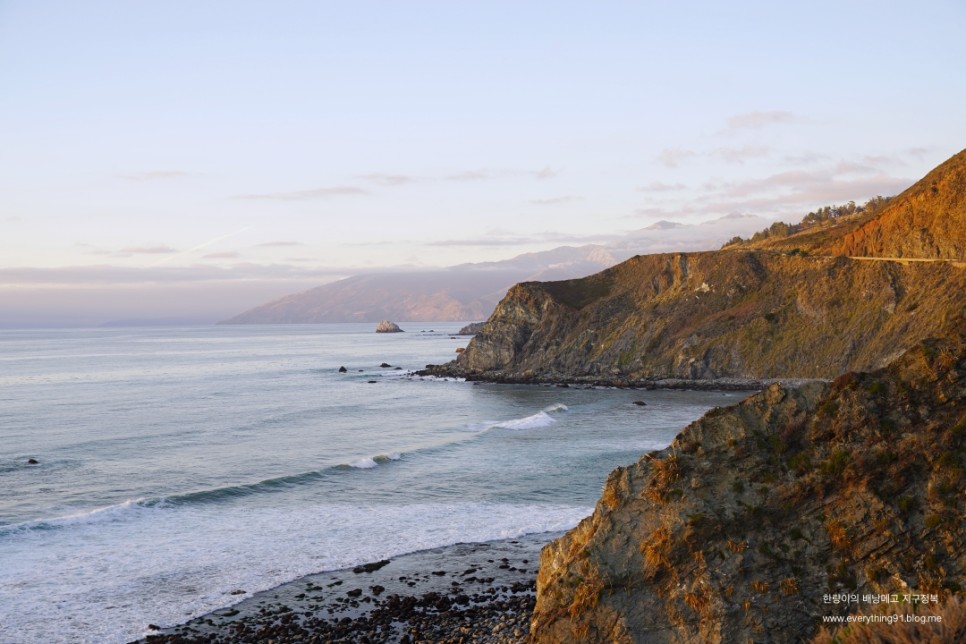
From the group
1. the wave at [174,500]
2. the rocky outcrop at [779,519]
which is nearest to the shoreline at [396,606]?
the rocky outcrop at [779,519]

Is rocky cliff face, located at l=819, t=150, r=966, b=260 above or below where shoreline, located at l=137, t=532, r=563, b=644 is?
above

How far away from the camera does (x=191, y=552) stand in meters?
26.3

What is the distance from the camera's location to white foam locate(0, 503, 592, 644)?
68.5 ft

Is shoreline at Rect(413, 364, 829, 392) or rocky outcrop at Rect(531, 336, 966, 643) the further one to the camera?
shoreline at Rect(413, 364, 829, 392)

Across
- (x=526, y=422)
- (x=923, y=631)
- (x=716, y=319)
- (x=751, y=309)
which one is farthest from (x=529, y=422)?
(x=923, y=631)

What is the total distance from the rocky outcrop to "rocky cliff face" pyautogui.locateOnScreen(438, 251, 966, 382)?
59719 millimetres

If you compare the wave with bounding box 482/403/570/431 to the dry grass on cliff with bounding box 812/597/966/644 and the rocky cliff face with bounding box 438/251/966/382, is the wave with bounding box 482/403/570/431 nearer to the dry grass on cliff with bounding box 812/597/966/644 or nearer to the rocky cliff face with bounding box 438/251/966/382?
the rocky cliff face with bounding box 438/251/966/382

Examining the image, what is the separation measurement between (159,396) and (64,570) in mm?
56292

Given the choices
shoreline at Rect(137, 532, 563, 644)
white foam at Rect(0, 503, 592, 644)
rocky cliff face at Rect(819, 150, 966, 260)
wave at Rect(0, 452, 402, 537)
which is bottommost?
shoreline at Rect(137, 532, 563, 644)

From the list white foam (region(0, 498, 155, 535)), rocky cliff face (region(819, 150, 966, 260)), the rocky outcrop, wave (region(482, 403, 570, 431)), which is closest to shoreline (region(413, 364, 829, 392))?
rocky cliff face (region(819, 150, 966, 260))

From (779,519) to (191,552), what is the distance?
2018cm

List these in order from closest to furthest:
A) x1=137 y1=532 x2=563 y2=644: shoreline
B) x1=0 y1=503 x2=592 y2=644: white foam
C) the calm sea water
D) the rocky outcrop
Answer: the rocky outcrop
x1=137 y1=532 x2=563 y2=644: shoreline
x1=0 y1=503 x2=592 y2=644: white foam
the calm sea water

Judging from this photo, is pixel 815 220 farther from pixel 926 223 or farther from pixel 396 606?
pixel 396 606

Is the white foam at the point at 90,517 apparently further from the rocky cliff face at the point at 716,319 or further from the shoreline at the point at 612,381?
the rocky cliff face at the point at 716,319
